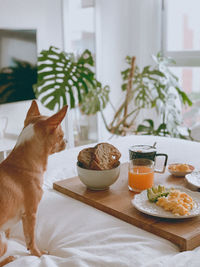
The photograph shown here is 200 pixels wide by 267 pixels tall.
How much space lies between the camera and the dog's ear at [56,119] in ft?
3.67

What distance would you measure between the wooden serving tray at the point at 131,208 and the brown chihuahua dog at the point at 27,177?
30 centimetres

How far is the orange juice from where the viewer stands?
4.84 ft

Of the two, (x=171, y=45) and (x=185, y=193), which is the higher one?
(x=171, y=45)

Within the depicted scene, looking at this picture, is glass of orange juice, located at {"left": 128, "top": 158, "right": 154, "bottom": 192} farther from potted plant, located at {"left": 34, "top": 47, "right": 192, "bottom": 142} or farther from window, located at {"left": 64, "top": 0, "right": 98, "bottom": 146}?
window, located at {"left": 64, "top": 0, "right": 98, "bottom": 146}

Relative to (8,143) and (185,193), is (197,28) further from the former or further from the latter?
(185,193)

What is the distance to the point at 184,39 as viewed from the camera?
4.29 m

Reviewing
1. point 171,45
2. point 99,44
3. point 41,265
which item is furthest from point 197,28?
point 41,265

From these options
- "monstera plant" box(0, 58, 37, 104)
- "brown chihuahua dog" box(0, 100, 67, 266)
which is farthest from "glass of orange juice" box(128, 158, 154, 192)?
"monstera plant" box(0, 58, 37, 104)

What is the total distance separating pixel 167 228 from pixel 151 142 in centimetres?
116

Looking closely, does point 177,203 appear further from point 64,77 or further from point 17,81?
point 17,81

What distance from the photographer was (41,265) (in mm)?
1045

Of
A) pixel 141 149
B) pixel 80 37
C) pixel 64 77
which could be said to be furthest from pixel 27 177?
pixel 80 37

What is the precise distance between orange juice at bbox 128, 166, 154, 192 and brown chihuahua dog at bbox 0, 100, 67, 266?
406 millimetres

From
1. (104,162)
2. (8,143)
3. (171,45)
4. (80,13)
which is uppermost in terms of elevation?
(80,13)
